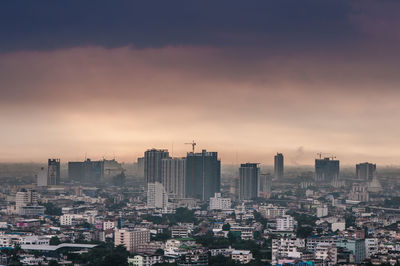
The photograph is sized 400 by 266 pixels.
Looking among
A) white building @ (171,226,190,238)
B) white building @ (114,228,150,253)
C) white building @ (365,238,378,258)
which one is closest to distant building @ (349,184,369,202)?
white building @ (171,226,190,238)

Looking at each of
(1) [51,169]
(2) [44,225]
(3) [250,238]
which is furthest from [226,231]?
(1) [51,169]

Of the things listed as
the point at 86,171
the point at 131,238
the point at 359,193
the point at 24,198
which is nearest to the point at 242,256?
the point at 131,238

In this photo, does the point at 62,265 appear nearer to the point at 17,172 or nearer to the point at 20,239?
the point at 20,239

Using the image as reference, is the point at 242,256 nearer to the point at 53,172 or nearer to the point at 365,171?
the point at 53,172

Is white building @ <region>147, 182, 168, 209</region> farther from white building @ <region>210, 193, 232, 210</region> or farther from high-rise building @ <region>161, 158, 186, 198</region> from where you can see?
high-rise building @ <region>161, 158, 186, 198</region>

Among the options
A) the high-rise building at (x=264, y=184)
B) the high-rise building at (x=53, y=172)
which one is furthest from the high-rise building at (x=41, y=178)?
the high-rise building at (x=264, y=184)

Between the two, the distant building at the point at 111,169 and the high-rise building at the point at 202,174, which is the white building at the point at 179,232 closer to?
the distant building at the point at 111,169
